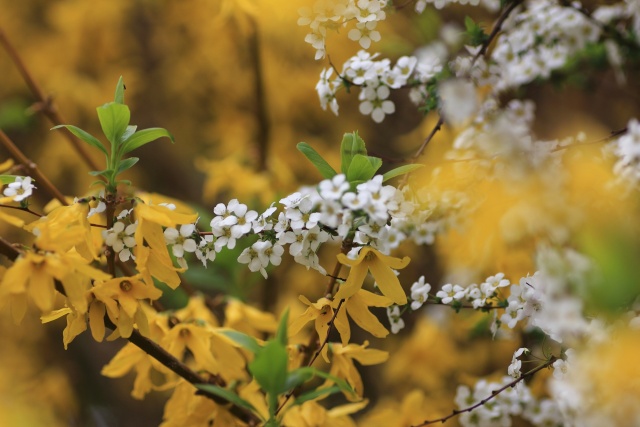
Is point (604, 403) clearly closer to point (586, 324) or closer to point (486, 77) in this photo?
point (586, 324)

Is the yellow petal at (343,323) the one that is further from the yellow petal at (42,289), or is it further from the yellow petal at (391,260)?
the yellow petal at (42,289)

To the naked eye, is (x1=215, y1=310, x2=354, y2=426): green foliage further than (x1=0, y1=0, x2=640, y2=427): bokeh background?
No

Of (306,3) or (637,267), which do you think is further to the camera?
(306,3)

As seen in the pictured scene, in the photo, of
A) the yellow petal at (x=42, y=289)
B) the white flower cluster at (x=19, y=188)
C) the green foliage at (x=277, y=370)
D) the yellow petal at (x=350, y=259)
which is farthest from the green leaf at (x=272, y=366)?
the white flower cluster at (x=19, y=188)

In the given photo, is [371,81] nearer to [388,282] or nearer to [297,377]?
[388,282]

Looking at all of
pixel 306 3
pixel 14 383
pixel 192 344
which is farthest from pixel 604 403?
pixel 14 383

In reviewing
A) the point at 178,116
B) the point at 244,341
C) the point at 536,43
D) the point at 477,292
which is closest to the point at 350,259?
the point at 244,341

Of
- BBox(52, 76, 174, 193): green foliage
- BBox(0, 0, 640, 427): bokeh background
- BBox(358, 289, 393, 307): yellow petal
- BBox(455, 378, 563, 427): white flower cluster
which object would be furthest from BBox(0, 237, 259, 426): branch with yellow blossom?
BBox(0, 0, 640, 427): bokeh background

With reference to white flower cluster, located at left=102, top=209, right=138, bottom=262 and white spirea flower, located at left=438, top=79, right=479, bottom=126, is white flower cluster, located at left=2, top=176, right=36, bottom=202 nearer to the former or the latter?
white flower cluster, located at left=102, top=209, right=138, bottom=262
